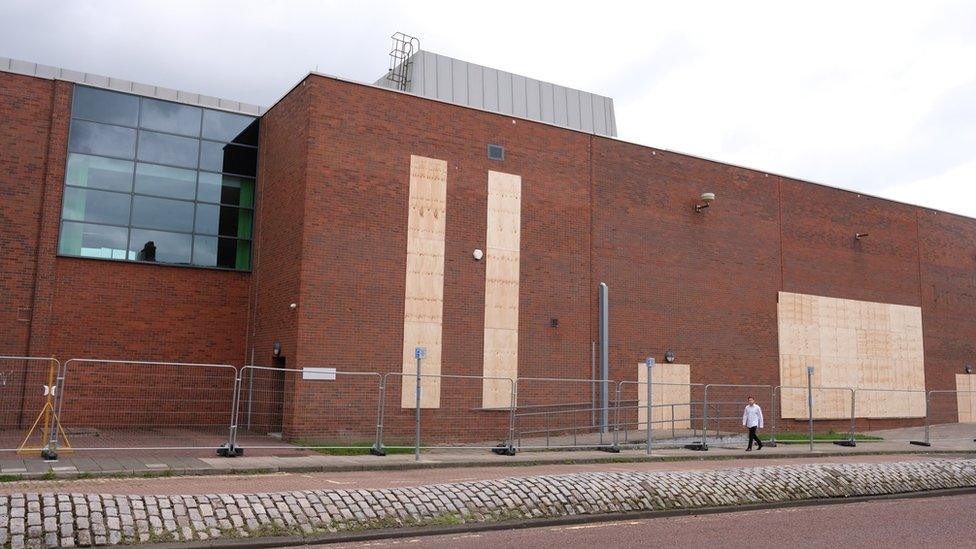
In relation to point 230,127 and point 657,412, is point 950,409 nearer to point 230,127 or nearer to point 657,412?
point 657,412

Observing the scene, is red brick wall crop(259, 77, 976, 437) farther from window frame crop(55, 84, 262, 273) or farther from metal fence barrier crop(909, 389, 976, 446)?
window frame crop(55, 84, 262, 273)

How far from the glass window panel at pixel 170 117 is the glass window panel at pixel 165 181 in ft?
3.53

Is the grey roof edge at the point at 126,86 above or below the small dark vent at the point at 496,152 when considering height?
above

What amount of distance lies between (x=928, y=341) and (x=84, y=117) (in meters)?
29.6

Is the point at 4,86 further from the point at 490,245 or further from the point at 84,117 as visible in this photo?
Answer: the point at 490,245

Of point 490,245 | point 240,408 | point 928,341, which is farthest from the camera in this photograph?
point 928,341

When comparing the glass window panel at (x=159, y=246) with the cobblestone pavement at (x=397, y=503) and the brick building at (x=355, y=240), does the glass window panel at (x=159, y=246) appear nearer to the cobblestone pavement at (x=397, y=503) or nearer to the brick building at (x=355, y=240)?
the brick building at (x=355, y=240)

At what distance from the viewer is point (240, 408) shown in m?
16.4

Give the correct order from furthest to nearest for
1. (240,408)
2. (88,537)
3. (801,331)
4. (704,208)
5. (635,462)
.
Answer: (801,331)
(704,208)
(635,462)
(240,408)
(88,537)

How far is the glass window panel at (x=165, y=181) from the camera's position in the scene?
73.0ft

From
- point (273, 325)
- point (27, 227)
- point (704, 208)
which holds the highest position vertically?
point (704, 208)

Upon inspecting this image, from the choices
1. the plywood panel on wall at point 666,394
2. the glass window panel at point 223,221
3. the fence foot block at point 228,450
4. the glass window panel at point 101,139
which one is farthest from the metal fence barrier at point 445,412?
the glass window panel at point 101,139

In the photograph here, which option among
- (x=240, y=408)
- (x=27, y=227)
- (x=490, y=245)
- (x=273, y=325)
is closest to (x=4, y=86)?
(x=27, y=227)

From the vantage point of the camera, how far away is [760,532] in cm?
1002
